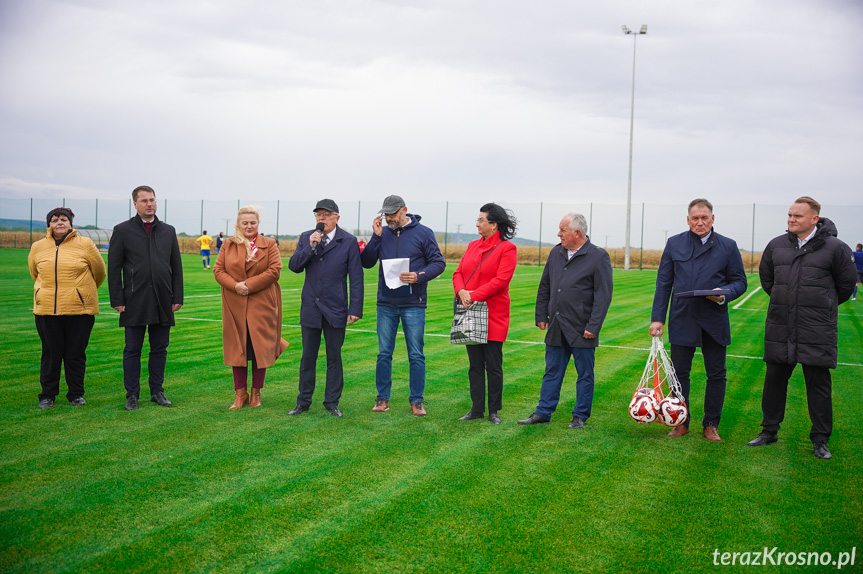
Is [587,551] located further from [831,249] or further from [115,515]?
[831,249]

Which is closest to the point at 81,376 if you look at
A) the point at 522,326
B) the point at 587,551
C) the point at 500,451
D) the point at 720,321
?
the point at 500,451

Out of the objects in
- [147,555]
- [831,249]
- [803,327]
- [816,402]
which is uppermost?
[831,249]

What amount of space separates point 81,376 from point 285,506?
130 inches

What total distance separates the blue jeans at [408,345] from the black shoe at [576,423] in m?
1.31

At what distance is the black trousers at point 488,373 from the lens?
5750 millimetres

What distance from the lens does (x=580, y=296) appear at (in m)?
5.50

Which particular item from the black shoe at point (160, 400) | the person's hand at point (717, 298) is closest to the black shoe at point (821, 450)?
the person's hand at point (717, 298)

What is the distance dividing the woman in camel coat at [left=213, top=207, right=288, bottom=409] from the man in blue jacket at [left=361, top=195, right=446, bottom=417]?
99 centimetres

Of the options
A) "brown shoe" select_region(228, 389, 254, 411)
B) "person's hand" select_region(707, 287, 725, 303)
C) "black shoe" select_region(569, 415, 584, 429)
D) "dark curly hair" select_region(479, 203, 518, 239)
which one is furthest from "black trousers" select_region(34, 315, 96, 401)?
"person's hand" select_region(707, 287, 725, 303)

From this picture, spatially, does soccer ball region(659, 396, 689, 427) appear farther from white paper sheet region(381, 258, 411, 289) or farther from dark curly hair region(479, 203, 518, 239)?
white paper sheet region(381, 258, 411, 289)

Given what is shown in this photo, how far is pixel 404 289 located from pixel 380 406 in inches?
42.5

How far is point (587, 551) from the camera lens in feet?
10.8

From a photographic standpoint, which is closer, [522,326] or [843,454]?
[843,454]

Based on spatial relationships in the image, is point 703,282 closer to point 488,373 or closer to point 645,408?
point 645,408
